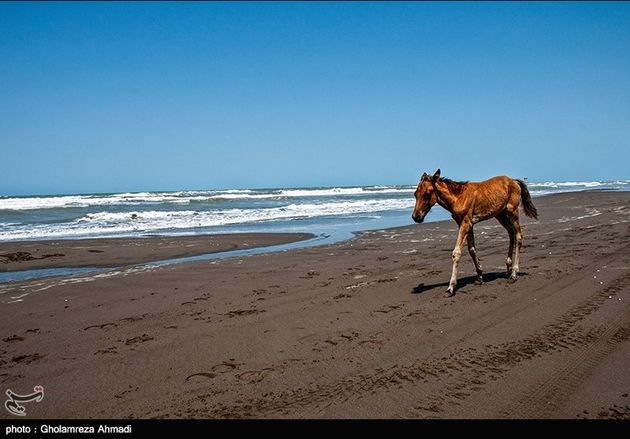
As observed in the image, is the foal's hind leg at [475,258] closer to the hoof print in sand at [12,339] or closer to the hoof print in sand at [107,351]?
the hoof print in sand at [107,351]

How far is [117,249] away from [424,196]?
11.9 metres

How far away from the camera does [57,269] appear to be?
40.4 ft

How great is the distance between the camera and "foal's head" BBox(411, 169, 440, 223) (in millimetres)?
8250

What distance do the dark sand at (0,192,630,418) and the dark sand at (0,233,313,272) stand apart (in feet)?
11.8

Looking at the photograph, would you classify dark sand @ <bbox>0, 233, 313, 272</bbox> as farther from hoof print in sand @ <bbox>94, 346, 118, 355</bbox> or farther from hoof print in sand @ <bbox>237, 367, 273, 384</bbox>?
hoof print in sand @ <bbox>237, 367, 273, 384</bbox>

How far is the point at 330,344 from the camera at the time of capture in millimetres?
5277

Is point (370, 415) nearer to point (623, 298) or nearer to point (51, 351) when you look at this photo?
point (51, 351)

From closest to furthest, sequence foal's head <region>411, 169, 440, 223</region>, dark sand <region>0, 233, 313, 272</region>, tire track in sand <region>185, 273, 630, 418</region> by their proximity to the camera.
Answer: tire track in sand <region>185, 273, 630, 418</region> < foal's head <region>411, 169, 440, 223</region> < dark sand <region>0, 233, 313, 272</region>

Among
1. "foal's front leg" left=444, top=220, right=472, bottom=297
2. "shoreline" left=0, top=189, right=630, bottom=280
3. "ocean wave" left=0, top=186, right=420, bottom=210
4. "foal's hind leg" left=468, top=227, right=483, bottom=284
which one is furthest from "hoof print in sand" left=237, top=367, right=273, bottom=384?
"ocean wave" left=0, top=186, right=420, bottom=210

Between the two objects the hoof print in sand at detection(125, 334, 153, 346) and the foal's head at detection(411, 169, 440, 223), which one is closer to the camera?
the hoof print in sand at detection(125, 334, 153, 346)

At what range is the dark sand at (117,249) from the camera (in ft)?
44.0

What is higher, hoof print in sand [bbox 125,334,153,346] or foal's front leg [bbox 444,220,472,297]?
foal's front leg [bbox 444,220,472,297]

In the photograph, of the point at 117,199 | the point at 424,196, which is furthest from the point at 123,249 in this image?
the point at 117,199

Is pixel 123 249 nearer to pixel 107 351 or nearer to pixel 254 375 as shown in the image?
pixel 107 351
